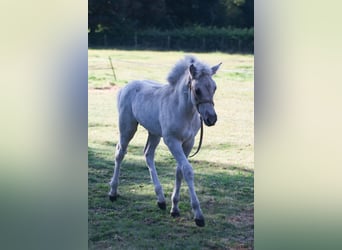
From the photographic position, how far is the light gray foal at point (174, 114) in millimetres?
3365

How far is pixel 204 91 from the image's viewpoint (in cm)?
333

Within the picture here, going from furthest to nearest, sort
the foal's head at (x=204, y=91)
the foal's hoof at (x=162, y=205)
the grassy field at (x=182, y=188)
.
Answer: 1. the foal's hoof at (x=162, y=205)
2. the grassy field at (x=182, y=188)
3. the foal's head at (x=204, y=91)

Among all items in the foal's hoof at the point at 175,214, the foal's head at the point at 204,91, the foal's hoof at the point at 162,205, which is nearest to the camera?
the foal's head at the point at 204,91

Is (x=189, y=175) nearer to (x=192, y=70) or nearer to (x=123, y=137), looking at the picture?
(x=192, y=70)

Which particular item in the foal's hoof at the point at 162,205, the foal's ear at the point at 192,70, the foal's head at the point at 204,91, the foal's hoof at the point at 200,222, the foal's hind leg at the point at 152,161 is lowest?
the foal's hoof at the point at 200,222

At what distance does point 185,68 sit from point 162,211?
0.93 m

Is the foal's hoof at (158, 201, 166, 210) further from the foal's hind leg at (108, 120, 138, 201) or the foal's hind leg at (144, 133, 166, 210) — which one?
the foal's hind leg at (108, 120, 138, 201)

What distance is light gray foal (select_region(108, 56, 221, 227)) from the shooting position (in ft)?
11.0

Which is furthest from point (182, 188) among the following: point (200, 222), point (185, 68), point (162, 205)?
point (185, 68)

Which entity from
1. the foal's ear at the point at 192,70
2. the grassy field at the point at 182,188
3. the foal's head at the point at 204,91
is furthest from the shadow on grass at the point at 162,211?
the foal's ear at the point at 192,70

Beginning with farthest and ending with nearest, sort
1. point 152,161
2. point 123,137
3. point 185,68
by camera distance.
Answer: point 123,137 → point 152,161 → point 185,68

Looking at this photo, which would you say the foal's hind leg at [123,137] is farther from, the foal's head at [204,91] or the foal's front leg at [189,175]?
the foal's head at [204,91]
